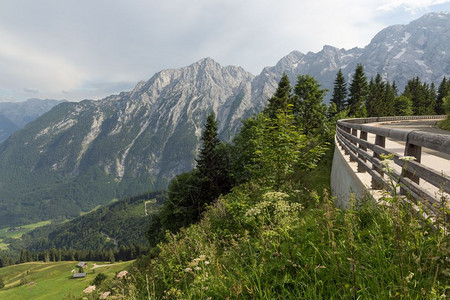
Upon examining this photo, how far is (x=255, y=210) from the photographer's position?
5.02 m

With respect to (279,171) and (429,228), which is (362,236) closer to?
Answer: (429,228)

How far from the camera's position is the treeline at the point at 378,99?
60.0 m

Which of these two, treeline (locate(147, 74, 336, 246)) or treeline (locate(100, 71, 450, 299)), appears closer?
treeline (locate(100, 71, 450, 299))

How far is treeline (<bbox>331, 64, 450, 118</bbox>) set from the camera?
60.0m

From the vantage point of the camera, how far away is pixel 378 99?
65938 millimetres

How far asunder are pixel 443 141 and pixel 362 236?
1.66 m

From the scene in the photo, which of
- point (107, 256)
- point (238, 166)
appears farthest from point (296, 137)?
point (107, 256)

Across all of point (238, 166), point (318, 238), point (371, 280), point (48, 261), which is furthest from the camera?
point (48, 261)

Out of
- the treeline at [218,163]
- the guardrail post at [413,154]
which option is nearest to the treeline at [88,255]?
the treeline at [218,163]

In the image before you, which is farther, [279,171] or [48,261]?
[48,261]

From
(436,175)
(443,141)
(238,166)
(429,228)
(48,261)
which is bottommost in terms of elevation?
(48,261)

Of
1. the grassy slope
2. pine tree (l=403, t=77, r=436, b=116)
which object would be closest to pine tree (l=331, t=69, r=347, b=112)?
pine tree (l=403, t=77, r=436, b=116)

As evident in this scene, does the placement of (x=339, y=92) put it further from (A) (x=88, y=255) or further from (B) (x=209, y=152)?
(A) (x=88, y=255)

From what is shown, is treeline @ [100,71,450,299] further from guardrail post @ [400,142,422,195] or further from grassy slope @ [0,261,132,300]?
grassy slope @ [0,261,132,300]
